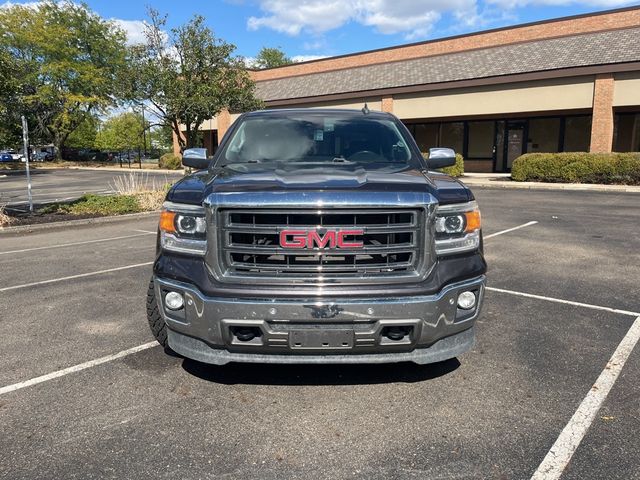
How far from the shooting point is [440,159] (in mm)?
4352

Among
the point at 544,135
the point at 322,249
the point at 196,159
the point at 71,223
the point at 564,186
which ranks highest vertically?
the point at 544,135

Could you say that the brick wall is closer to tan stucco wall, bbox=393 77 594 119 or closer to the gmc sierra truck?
tan stucco wall, bbox=393 77 594 119

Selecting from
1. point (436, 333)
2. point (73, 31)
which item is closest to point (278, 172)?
point (436, 333)

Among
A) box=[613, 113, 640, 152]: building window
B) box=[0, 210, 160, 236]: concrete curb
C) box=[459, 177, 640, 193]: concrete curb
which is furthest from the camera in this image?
box=[613, 113, 640, 152]: building window

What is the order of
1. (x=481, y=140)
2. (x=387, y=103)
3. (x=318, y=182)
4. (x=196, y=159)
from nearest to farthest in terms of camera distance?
(x=318, y=182) < (x=196, y=159) < (x=481, y=140) < (x=387, y=103)

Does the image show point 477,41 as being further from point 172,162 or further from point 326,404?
point 326,404

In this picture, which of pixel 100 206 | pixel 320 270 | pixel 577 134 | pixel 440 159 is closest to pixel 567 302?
pixel 440 159

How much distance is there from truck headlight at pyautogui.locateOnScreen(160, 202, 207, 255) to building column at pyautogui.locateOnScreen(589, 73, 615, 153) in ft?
73.8

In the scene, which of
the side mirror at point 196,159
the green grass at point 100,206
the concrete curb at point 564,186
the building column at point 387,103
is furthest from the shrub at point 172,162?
the side mirror at point 196,159

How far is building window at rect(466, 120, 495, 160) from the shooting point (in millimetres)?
27109

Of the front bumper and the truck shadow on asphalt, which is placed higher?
the front bumper

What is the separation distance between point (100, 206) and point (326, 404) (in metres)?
12.2

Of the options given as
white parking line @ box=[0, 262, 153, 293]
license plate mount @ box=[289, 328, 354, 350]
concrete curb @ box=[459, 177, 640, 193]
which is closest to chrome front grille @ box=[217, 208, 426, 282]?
license plate mount @ box=[289, 328, 354, 350]

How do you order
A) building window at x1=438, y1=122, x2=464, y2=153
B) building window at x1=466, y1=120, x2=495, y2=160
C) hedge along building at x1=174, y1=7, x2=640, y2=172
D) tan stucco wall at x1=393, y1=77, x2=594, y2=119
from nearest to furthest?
hedge along building at x1=174, y1=7, x2=640, y2=172 < tan stucco wall at x1=393, y1=77, x2=594, y2=119 < building window at x1=466, y1=120, x2=495, y2=160 < building window at x1=438, y1=122, x2=464, y2=153
